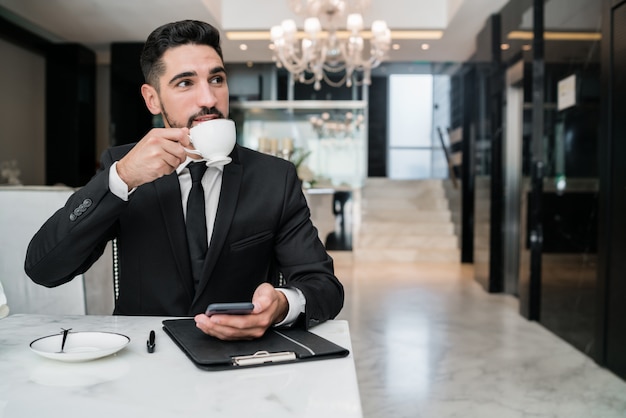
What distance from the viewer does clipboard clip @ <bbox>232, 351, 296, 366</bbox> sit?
876 mm

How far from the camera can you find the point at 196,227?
1.39 meters

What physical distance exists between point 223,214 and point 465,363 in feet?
7.95

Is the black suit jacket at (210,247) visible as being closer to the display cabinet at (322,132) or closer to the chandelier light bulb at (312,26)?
the chandelier light bulb at (312,26)

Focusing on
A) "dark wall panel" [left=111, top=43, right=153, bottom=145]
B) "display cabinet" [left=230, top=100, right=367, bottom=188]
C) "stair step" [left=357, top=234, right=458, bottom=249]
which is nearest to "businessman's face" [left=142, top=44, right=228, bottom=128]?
"dark wall panel" [left=111, top=43, right=153, bottom=145]

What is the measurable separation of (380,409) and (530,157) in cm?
273

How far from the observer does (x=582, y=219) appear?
3641mm

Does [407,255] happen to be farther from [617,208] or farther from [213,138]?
[213,138]

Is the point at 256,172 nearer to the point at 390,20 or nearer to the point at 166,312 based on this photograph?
the point at 166,312

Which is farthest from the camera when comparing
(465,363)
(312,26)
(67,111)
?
(67,111)

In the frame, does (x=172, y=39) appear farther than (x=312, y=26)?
No

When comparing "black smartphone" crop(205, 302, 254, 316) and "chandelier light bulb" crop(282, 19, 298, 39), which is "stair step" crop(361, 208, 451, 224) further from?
"black smartphone" crop(205, 302, 254, 316)

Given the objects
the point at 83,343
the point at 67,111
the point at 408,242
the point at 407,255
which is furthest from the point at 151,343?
the point at 67,111

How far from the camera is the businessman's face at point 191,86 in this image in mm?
1377

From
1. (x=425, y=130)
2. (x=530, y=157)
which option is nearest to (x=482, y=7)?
(x=530, y=157)
